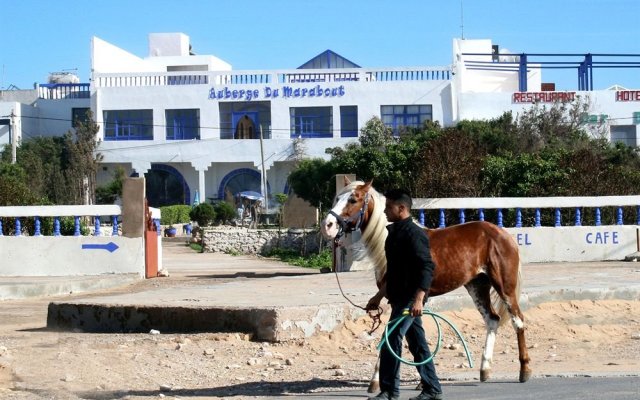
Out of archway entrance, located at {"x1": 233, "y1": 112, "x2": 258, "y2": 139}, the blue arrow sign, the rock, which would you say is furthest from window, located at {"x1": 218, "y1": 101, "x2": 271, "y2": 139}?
the rock

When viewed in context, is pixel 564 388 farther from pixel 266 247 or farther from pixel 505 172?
pixel 266 247

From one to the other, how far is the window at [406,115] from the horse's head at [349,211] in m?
54.4

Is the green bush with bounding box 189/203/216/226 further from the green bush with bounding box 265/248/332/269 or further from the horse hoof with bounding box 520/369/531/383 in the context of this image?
the horse hoof with bounding box 520/369/531/383

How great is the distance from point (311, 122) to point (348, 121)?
255cm

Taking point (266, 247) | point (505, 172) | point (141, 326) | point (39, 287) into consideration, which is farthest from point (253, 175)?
point (141, 326)

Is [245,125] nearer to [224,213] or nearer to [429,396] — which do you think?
[224,213]

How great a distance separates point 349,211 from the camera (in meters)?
8.54

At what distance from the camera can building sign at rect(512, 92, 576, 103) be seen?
59.9m

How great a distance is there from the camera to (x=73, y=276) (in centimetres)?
1803

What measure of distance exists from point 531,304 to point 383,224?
5.06m

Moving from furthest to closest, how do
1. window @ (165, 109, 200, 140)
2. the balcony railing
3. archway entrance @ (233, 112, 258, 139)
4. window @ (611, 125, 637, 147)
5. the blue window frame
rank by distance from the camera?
the balcony railing, archway entrance @ (233, 112, 258, 139), window @ (165, 109, 200, 140), the blue window frame, window @ (611, 125, 637, 147)

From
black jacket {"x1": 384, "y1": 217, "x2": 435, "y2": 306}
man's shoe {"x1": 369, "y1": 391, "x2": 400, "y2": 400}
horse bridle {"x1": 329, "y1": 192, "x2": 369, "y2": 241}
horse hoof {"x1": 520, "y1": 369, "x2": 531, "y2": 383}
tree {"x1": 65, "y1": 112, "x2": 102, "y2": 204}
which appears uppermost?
tree {"x1": 65, "y1": 112, "x2": 102, "y2": 204}

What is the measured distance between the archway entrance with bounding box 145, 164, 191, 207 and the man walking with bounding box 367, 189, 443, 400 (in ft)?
198

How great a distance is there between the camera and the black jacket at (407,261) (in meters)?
7.75
